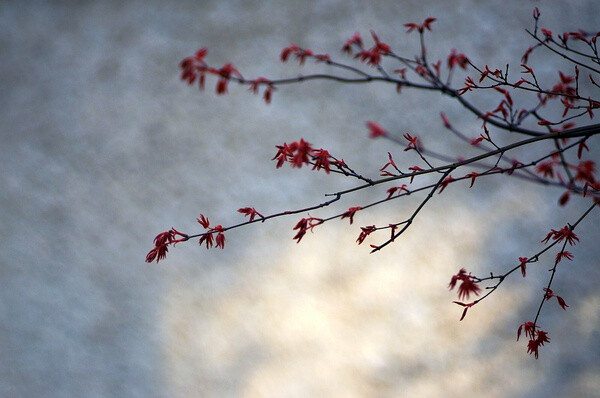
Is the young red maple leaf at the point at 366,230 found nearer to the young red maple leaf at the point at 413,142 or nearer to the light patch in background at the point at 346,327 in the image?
the young red maple leaf at the point at 413,142

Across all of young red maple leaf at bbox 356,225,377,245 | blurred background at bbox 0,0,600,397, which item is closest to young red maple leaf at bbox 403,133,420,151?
young red maple leaf at bbox 356,225,377,245

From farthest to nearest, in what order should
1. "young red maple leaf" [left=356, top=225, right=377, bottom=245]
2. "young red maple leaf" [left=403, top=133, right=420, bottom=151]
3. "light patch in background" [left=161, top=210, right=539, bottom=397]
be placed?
1. "light patch in background" [left=161, top=210, right=539, bottom=397]
2. "young red maple leaf" [left=356, top=225, right=377, bottom=245]
3. "young red maple leaf" [left=403, top=133, right=420, bottom=151]

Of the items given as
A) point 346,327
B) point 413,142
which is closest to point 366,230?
point 413,142

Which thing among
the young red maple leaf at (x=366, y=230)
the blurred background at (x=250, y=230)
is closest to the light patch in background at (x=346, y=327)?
the blurred background at (x=250, y=230)

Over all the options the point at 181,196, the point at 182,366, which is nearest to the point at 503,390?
the point at 182,366

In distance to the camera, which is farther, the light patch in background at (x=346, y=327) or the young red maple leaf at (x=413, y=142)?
the light patch in background at (x=346, y=327)

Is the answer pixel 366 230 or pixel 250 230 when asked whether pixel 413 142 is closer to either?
pixel 366 230

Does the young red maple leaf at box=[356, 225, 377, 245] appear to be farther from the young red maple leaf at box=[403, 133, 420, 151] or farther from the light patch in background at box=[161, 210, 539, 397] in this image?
the light patch in background at box=[161, 210, 539, 397]

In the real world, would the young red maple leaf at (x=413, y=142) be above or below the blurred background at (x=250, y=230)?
below

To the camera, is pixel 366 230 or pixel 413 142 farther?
pixel 366 230
